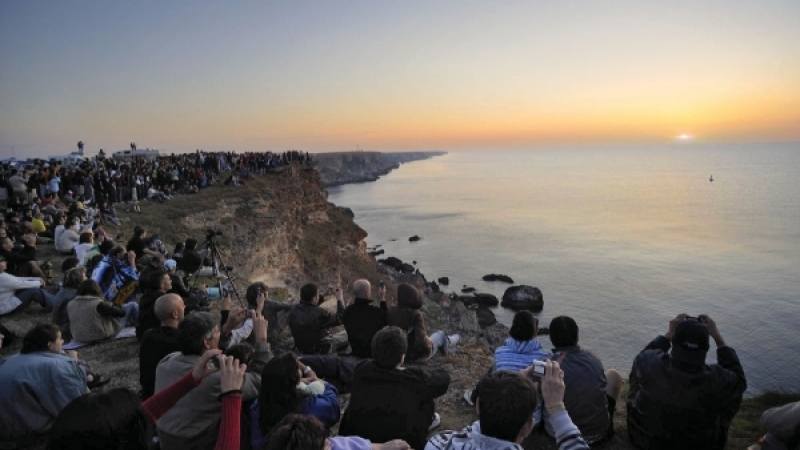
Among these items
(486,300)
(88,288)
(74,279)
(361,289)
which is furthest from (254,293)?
(486,300)

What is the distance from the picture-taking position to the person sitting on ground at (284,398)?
156 inches

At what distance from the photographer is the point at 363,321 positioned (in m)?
7.27

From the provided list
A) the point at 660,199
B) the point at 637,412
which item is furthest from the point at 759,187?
the point at 637,412

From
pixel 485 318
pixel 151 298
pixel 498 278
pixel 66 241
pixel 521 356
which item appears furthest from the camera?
pixel 498 278

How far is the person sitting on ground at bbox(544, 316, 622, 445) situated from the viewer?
205 inches

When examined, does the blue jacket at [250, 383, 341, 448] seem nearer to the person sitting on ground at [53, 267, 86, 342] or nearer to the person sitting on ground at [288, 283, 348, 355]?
the person sitting on ground at [288, 283, 348, 355]

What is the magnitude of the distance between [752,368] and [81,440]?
35.7 metres

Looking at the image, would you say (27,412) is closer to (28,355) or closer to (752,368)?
(28,355)

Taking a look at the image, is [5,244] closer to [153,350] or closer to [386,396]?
[153,350]

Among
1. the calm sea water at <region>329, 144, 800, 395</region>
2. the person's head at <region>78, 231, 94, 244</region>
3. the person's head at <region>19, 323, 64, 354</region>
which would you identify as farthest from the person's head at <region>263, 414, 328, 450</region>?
the calm sea water at <region>329, 144, 800, 395</region>

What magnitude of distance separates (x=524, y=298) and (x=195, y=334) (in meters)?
41.5

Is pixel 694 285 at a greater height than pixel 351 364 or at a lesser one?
lesser

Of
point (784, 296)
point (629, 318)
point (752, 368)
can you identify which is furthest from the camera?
point (784, 296)

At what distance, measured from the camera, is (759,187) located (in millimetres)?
126250
